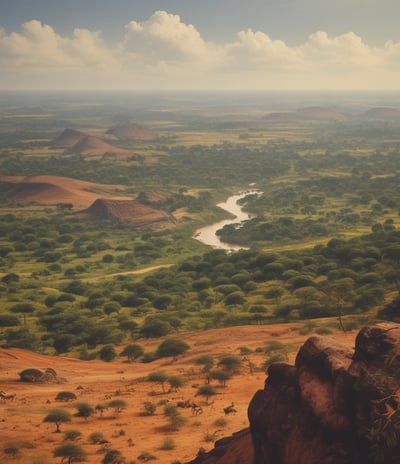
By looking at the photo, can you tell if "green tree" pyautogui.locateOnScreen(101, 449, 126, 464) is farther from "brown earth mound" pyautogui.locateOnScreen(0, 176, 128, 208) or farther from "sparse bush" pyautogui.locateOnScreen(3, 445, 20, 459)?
"brown earth mound" pyautogui.locateOnScreen(0, 176, 128, 208)

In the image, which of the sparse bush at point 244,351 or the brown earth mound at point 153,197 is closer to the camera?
the sparse bush at point 244,351

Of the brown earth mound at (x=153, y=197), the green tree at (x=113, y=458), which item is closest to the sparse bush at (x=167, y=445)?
the green tree at (x=113, y=458)

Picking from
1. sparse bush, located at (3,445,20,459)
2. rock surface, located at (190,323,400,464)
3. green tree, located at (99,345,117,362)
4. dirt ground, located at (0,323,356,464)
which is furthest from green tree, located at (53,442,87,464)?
green tree, located at (99,345,117,362)

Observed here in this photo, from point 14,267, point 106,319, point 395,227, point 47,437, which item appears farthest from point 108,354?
point 395,227

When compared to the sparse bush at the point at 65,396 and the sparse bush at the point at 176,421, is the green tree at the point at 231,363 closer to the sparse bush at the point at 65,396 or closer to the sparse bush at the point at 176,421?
the sparse bush at the point at 176,421

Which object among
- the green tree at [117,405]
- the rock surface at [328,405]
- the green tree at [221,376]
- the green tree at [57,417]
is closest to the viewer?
the rock surface at [328,405]

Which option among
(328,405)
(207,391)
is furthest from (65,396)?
(328,405)

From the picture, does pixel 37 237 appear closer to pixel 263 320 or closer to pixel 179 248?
pixel 179 248
